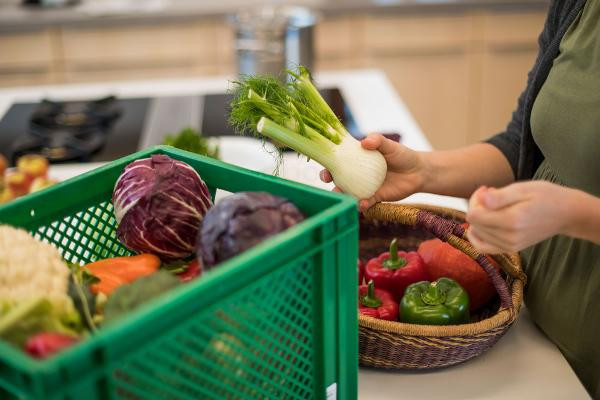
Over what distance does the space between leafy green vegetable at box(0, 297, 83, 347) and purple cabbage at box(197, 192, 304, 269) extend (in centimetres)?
16

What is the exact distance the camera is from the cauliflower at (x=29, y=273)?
73cm

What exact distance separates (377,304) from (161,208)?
0.40m

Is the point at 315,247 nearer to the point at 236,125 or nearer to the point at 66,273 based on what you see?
the point at 66,273

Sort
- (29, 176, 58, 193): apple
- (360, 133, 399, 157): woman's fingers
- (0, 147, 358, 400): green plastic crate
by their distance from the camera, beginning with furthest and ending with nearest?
(29, 176, 58, 193): apple → (360, 133, 399, 157): woman's fingers → (0, 147, 358, 400): green plastic crate

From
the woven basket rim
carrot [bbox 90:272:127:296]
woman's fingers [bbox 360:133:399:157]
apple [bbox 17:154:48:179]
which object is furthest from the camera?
apple [bbox 17:154:48:179]

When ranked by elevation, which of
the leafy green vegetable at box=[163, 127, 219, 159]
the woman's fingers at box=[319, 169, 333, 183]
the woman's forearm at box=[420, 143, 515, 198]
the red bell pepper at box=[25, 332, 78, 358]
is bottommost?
the leafy green vegetable at box=[163, 127, 219, 159]

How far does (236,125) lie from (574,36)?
55 cm

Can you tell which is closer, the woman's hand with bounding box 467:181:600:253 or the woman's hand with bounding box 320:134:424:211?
the woman's hand with bounding box 467:181:600:253

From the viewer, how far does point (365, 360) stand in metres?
1.05

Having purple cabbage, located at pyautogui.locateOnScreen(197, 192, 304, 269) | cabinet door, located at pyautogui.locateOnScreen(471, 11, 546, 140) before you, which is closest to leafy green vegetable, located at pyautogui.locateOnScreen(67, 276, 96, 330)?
purple cabbage, located at pyautogui.locateOnScreen(197, 192, 304, 269)

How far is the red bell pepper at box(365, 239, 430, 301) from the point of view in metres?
1.19

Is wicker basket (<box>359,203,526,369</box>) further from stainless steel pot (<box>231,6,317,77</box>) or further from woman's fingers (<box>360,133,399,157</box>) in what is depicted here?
stainless steel pot (<box>231,6,317,77</box>)

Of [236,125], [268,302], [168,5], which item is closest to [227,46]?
[168,5]

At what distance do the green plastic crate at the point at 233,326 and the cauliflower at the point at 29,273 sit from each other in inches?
3.5
